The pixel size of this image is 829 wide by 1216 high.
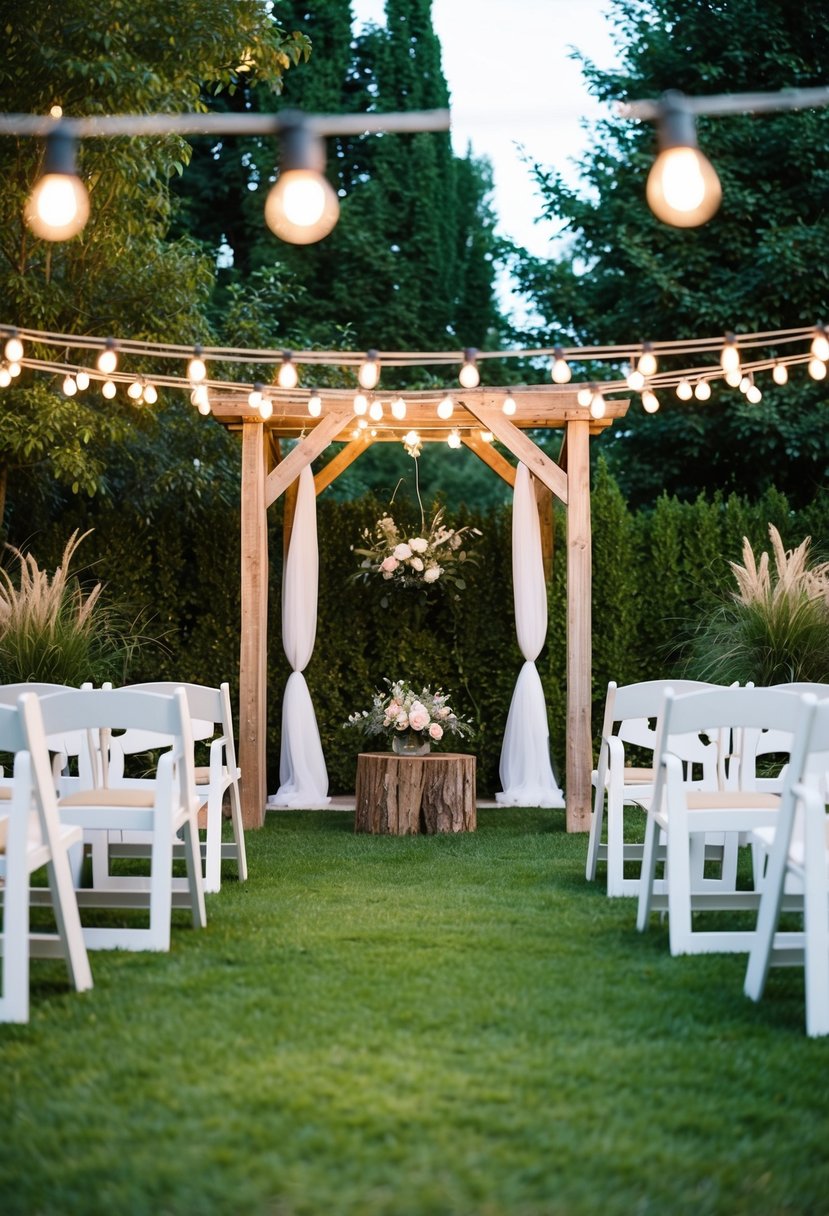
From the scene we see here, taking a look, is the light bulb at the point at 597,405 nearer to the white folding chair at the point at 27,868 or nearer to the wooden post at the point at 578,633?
the wooden post at the point at 578,633

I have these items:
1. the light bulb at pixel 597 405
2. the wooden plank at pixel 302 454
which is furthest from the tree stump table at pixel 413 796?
the light bulb at pixel 597 405

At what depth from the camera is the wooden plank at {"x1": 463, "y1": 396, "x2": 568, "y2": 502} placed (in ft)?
25.3

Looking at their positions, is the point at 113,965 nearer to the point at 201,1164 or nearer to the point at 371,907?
the point at 371,907

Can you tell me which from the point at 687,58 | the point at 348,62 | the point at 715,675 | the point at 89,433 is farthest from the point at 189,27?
the point at 348,62

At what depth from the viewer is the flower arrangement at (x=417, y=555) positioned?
8758 millimetres

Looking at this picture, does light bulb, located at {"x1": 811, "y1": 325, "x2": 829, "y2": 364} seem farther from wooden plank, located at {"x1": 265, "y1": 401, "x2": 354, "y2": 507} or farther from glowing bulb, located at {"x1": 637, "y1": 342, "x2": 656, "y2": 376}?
wooden plank, located at {"x1": 265, "y1": 401, "x2": 354, "y2": 507}

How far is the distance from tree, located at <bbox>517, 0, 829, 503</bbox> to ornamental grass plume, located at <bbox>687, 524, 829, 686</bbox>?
4.23 metres

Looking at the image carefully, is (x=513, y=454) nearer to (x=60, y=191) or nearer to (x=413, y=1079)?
(x=60, y=191)

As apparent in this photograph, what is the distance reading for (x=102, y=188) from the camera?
8148 mm

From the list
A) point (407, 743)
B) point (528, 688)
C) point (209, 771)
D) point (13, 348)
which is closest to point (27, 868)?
point (209, 771)

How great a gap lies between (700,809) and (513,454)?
4157 millimetres

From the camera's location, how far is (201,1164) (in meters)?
2.31

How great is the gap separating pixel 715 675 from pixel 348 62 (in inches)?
511

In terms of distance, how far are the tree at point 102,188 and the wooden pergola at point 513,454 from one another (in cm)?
106
